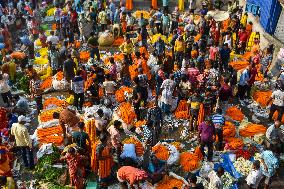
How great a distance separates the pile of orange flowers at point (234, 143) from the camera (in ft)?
41.3

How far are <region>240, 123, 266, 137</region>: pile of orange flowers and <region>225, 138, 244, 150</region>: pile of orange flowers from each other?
499 millimetres

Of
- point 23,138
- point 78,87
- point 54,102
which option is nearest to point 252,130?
point 78,87

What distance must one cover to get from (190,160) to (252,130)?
2.71m

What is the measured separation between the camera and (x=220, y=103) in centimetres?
1488

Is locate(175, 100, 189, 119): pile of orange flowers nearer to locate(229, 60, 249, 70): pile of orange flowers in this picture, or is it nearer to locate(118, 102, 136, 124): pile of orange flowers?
locate(118, 102, 136, 124): pile of orange flowers

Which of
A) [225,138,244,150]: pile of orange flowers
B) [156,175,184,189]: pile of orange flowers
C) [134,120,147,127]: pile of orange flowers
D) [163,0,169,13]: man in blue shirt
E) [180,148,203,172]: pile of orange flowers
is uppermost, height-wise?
[163,0,169,13]: man in blue shirt

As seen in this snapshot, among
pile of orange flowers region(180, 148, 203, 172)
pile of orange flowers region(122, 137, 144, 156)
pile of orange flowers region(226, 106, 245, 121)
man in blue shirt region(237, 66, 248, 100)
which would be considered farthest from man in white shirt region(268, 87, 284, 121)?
pile of orange flowers region(122, 137, 144, 156)

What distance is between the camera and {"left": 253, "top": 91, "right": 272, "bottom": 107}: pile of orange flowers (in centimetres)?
1511

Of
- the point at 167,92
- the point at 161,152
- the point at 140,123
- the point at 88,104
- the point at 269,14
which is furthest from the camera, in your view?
the point at 269,14

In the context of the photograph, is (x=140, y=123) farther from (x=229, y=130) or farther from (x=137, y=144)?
(x=229, y=130)

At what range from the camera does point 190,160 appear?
12.2 meters

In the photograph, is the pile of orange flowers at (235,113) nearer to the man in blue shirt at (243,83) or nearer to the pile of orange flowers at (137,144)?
the man in blue shirt at (243,83)

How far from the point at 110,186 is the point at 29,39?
9526mm

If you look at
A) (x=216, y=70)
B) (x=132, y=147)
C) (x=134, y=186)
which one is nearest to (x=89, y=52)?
(x=216, y=70)
